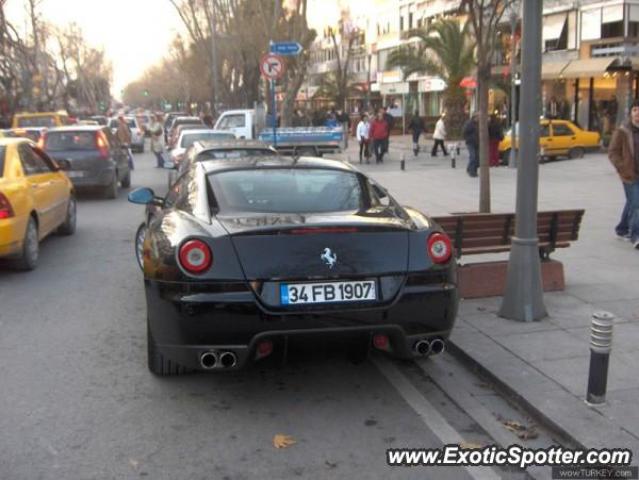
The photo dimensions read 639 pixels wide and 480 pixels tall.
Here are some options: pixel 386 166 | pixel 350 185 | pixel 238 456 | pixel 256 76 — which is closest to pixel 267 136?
pixel 386 166

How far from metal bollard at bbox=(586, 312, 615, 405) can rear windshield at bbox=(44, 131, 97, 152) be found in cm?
1361

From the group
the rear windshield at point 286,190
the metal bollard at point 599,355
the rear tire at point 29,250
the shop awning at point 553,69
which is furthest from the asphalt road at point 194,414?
the shop awning at point 553,69

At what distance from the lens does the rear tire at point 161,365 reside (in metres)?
5.15

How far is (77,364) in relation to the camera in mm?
5543

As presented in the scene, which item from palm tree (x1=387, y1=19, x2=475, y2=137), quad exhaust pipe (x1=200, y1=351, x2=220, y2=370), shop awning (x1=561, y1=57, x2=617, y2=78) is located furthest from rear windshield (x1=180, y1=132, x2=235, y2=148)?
palm tree (x1=387, y1=19, x2=475, y2=137)

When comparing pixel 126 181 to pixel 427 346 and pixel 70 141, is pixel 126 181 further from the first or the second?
pixel 427 346

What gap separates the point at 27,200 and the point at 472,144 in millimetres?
13232

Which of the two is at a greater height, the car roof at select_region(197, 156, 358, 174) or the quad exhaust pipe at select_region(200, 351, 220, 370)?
the car roof at select_region(197, 156, 358, 174)

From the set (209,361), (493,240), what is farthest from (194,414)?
(493,240)

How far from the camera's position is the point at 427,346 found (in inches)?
184

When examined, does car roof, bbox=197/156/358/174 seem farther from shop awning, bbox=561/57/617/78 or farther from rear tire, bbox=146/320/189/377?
shop awning, bbox=561/57/617/78

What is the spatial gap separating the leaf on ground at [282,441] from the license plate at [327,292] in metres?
0.75

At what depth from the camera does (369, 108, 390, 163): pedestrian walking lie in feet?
82.1

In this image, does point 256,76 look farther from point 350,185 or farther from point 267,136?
point 350,185
